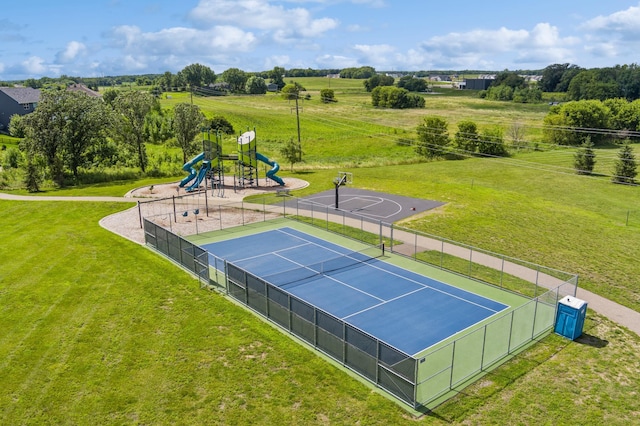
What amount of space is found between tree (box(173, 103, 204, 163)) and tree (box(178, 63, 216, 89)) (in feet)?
450

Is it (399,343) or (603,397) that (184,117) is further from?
(603,397)

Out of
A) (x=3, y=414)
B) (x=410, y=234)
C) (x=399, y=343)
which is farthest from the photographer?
(x=410, y=234)

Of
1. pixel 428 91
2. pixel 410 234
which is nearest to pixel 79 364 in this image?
pixel 410 234

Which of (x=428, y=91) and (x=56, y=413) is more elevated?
(x=428, y=91)

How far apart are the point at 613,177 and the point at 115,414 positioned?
58995mm

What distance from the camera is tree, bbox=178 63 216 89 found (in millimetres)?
188875

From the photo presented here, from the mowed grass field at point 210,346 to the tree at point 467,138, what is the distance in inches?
1299

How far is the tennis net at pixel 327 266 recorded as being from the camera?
82.0 ft

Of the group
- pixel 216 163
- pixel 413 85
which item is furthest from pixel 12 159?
pixel 413 85

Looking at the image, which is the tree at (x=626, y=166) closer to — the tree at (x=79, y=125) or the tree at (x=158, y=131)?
the tree at (x=79, y=125)

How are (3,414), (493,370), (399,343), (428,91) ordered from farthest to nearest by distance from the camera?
(428,91)
(399,343)
(493,370)
(3,414)

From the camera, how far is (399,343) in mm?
18781

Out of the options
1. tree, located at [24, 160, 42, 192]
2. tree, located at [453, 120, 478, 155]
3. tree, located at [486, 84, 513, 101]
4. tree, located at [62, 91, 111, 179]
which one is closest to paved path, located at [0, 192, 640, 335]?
tree, located at [24, 160, 42, 192]

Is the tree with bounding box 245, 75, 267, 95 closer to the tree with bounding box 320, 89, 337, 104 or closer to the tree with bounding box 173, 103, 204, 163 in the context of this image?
the tree with bounding box 320, 89, 337, 104
